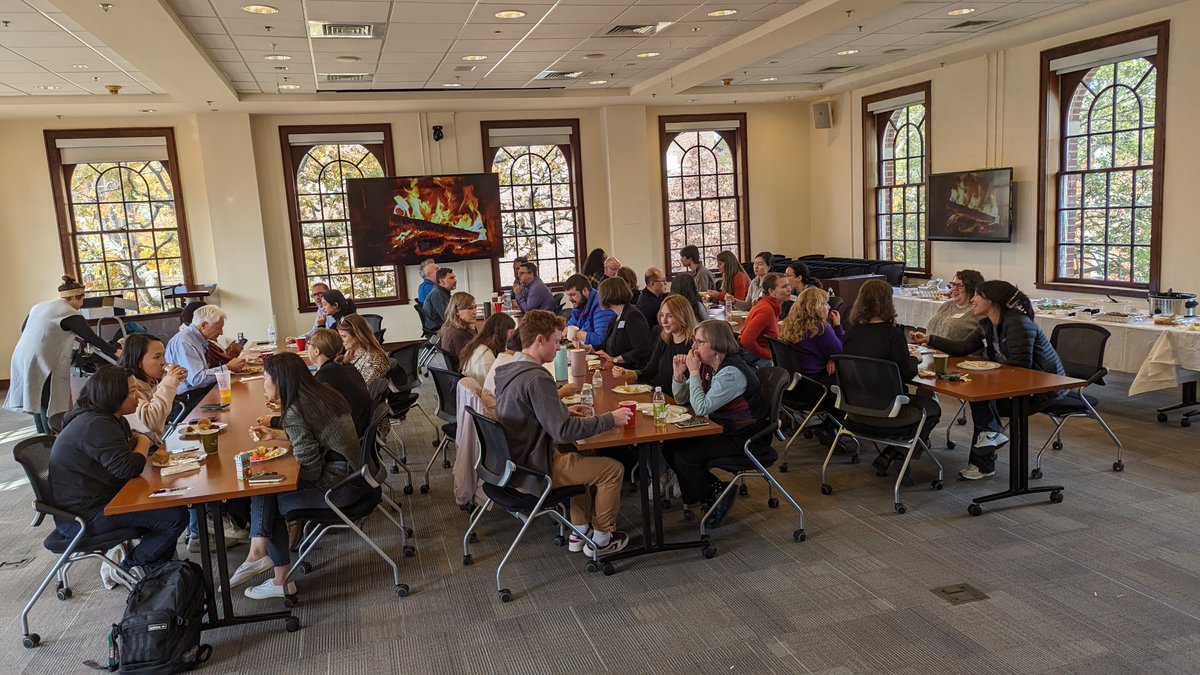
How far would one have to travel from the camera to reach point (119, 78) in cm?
887

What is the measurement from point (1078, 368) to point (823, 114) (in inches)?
320

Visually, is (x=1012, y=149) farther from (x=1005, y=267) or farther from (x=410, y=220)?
(x=410, y=220)

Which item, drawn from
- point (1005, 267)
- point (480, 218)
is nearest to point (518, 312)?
point (480, 218)

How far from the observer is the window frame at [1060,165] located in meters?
8.12

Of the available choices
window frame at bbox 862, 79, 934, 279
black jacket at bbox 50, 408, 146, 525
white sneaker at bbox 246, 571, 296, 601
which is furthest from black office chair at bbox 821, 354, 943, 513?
window frame at bbox 862, 79, 934, 279

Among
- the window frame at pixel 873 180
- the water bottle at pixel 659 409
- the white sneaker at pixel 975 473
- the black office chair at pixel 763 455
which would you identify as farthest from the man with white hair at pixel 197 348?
the window frame at pixel 873 180

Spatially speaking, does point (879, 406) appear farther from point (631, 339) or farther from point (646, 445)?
point (631, 339)

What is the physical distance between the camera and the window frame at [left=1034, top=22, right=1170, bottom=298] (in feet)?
26.6

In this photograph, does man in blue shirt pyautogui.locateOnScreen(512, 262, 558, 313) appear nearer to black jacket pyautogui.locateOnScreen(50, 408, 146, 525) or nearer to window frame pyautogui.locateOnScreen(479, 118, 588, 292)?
window frame pyautogui.locateOnScreen(479, 118, 588, 292)


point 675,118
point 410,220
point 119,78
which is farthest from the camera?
point 675,118

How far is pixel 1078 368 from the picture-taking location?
5.83 m

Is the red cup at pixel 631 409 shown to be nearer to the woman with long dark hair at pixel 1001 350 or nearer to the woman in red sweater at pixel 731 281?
the woman with long dark hair at pixel 1001 350

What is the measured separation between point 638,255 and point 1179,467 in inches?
335

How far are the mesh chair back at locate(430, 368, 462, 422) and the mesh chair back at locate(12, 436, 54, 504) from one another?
2.20m
